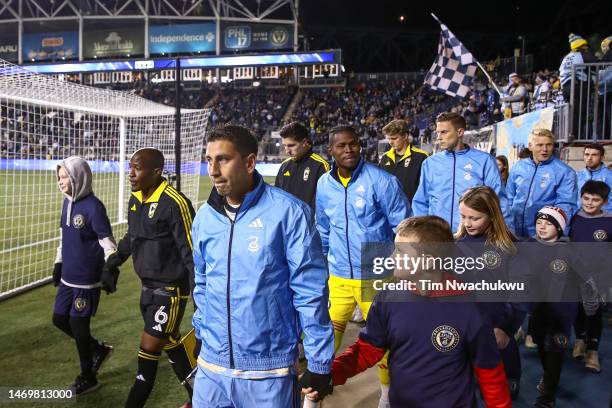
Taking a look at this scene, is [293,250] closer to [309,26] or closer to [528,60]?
[528,60]

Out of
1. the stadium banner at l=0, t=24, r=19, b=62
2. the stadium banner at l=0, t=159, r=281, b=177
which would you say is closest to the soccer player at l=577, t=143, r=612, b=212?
the stadium banner at l=0, t=159, r=281, b=177

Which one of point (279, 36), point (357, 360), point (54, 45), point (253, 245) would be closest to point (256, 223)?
point (253, 245)

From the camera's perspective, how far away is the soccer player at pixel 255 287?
2.26m

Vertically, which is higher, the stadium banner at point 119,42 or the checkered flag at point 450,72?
the stadium banner at point 119,42

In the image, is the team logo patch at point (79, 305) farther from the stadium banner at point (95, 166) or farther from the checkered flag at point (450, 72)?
the checkered flag at point (450, 72)

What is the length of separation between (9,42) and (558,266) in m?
49.8

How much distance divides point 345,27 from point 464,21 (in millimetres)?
10513

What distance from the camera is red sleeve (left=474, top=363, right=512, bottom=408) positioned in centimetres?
207

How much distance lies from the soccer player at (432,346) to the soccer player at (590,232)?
2862 mm

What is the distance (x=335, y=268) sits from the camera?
4.02 metres

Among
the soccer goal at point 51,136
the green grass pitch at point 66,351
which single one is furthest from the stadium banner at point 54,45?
the green grass pitch at point 66,351

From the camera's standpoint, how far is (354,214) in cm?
394

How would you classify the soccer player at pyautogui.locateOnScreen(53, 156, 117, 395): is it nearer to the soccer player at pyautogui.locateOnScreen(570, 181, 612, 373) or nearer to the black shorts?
the black shorts

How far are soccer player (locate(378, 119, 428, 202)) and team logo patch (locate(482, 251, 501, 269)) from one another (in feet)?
10.3
